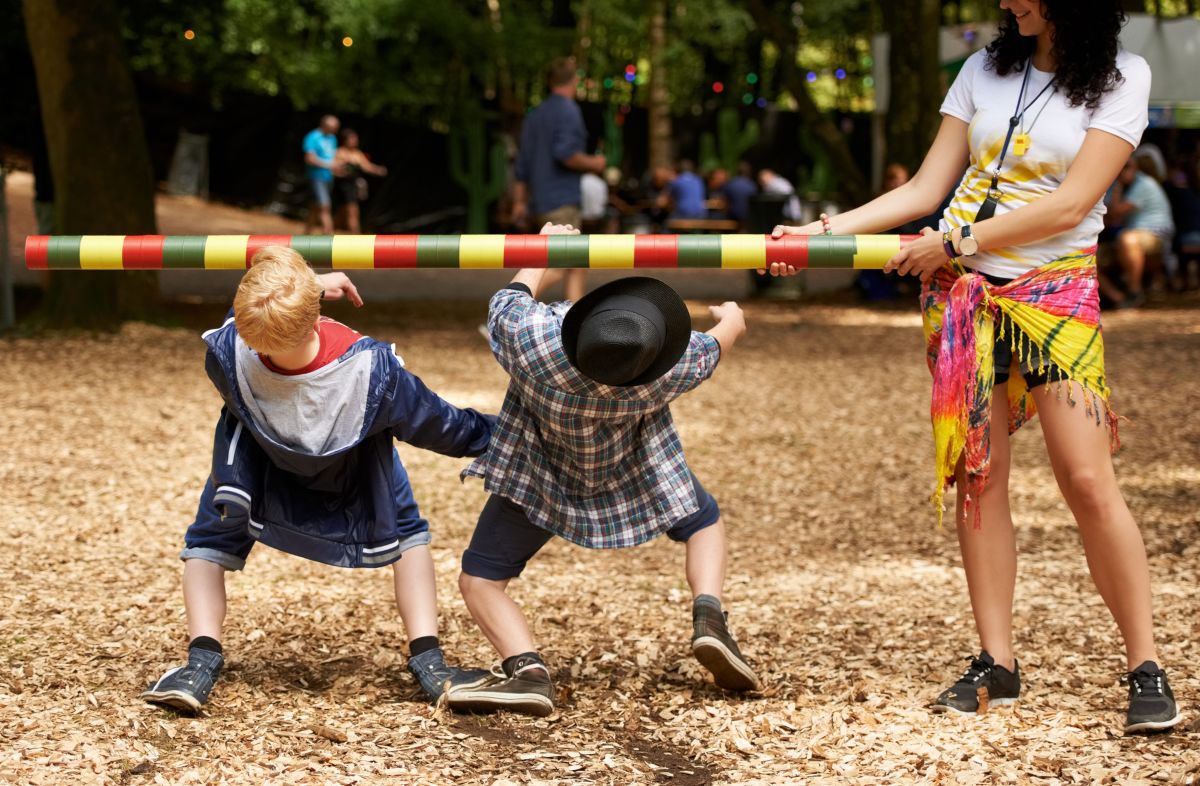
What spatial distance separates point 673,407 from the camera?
8250 mm

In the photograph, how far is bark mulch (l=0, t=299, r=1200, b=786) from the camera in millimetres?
3156

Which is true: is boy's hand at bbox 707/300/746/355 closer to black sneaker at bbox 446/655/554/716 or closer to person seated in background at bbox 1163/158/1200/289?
black sneaker at bbox 446/655/554/716

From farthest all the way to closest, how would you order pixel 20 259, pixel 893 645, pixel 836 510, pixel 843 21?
pixel 843 21
pixel 20 259
pixel 836 510
pixel 893 645

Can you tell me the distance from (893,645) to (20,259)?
576 inches

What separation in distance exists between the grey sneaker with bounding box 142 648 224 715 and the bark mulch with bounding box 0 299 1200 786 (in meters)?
0.05

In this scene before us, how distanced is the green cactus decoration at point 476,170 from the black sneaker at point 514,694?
68.1 feet

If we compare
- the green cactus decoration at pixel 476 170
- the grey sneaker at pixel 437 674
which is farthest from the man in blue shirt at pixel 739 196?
the grey sneaker at pixel 437 674

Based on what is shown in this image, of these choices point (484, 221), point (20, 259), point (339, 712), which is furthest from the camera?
point (484, 221)

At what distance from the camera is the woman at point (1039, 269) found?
312 centimetres

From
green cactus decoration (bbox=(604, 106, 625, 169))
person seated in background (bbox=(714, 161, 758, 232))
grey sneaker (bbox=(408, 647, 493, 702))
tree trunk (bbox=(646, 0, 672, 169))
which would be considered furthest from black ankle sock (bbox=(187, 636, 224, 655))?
green cactus decoration (bbox=(604, 106, 625, 169))

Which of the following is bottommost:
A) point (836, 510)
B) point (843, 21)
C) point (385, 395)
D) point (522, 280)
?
point (836, 510)

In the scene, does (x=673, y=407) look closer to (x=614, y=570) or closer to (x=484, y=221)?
(x=614, y=570)

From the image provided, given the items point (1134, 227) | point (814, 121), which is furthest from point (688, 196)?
point (1134, 227)

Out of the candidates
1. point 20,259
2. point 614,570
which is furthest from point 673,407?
point 20,259
